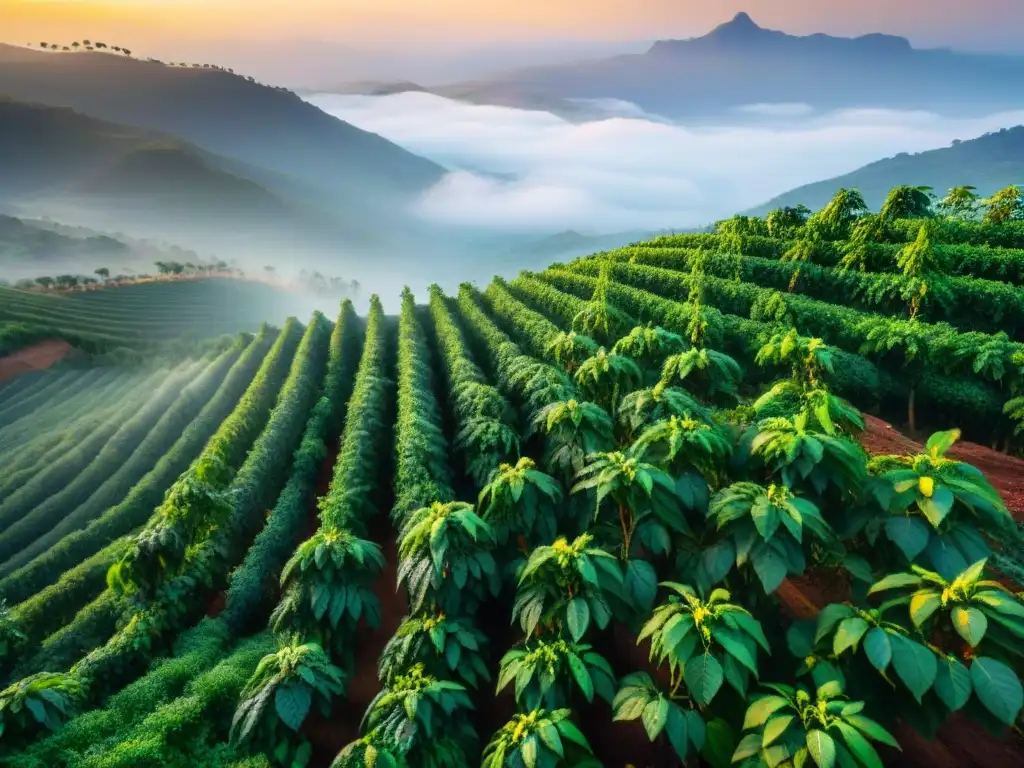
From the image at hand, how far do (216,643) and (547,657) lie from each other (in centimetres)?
651

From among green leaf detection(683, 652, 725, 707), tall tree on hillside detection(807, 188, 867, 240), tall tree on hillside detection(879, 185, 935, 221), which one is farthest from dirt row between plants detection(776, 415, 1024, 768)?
tall tree on hillside detection(879, 185, 935, 221)

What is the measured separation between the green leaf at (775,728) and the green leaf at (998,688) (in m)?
1.21

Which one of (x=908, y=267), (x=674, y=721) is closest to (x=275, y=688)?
(x=674, y=721)

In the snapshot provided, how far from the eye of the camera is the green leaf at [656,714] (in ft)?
13.5

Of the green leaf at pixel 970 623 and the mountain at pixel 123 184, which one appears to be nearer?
the green leaf at pixel 970 623

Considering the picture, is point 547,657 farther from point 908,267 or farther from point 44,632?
point 908,267

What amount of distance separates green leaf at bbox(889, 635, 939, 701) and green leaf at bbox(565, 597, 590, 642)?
2.30 metres

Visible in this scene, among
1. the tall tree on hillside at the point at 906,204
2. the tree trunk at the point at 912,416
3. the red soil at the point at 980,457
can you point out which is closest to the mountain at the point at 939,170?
the tall tree on hillside at the point at 906,204

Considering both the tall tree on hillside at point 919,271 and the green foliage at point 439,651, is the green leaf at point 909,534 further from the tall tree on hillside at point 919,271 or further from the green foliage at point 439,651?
the tall tree on hillside at point 919,271

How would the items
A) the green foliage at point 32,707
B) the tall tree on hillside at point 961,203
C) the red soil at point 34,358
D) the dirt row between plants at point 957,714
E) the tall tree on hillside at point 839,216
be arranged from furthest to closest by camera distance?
1. the red soil at point 34,358
2. the tall tree on hillside at point 961,203
3. the tall tree on hillside at point 839,216
4. the green foliage at point 32,707
5. the dirt row between plants at point 957,714

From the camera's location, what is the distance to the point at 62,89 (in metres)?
192

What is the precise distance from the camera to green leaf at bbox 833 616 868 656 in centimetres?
394

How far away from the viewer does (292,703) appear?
5.82m

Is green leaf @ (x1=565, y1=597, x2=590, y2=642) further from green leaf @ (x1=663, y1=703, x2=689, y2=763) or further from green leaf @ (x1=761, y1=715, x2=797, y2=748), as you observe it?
green leaf @ (x1=761, y1=715, x2=797, y2=748)
